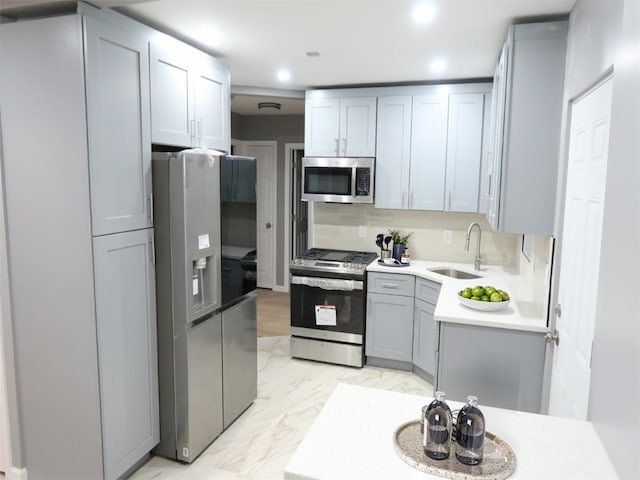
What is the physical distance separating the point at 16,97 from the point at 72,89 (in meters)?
0.36

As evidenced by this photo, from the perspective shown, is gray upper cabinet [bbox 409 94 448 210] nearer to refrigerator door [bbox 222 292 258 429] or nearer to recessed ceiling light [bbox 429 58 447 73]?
recessed ceiling light [bbox 429 58 447 73]

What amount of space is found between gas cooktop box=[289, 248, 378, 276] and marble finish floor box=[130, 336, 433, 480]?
0.88 m

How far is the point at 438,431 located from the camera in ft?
4.12

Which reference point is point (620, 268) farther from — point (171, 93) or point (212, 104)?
point (212, 104)

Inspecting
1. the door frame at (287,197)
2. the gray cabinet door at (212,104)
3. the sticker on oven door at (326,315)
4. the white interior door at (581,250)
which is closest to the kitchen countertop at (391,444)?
the white interior door at (581,250)

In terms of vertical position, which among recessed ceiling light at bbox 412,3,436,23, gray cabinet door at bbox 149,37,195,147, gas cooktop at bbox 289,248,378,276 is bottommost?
gas cooktop at bbox 289,248,378,276

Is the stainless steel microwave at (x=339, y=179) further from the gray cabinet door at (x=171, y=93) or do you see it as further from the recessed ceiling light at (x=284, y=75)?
the gray cabinet door at (x=171, y=93)

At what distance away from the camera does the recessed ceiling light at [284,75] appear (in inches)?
143

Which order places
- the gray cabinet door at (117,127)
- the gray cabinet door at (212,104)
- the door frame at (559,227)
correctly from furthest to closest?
the gray cabinet door at (212,104), the door frame at (559,227), the gray cabinet door at (117,127)

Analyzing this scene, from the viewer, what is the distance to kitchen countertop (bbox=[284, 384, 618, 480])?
1232 mm

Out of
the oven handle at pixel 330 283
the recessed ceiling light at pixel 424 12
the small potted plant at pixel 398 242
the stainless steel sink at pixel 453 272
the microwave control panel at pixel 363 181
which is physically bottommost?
the oven handle at pixel 330 283

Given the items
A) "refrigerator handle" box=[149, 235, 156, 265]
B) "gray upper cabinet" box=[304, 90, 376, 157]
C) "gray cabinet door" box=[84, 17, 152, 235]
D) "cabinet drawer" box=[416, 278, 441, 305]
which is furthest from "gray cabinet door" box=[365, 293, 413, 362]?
"gray cabinet door" box=[84, 17, 152, 235]

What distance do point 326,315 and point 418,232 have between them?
4.03ft

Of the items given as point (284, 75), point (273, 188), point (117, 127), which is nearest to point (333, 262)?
point (284, 75)
